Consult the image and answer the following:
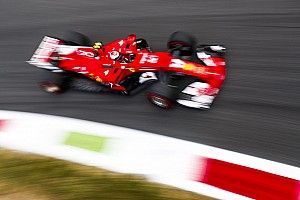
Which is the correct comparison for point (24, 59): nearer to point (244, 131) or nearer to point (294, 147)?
point (244, 131)

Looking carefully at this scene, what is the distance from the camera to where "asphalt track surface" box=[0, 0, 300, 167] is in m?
4.96

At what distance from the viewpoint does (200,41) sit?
5.97 metres

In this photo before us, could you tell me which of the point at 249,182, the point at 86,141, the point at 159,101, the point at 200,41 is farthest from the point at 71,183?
the point at 200,41

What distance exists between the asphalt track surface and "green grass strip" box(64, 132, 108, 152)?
12.2 inches

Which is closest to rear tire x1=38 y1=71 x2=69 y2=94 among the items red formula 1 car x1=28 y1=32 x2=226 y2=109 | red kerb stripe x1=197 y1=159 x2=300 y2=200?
red formula 1 car x1=28 y1=32 x2=226 y2=109

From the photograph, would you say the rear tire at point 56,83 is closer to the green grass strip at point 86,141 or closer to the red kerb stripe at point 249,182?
the green grass strip at point 86,141

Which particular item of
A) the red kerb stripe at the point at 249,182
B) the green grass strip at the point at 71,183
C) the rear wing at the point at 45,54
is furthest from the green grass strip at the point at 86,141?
the red kerb stripe at the point at 249,182

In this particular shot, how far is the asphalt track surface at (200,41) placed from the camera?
496 centimetres

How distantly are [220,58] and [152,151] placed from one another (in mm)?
1443

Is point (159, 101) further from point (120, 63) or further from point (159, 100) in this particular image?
point (120, 63)

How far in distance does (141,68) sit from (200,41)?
1063 millimetres

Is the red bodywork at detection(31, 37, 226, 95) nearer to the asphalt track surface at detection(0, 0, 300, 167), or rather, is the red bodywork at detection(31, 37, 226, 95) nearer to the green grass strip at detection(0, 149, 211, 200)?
the asphalt track surface at detection(0, 0, 300, 167)

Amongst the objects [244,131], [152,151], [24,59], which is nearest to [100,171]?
[152,151]

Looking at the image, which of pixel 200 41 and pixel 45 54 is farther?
pixel 200 41
